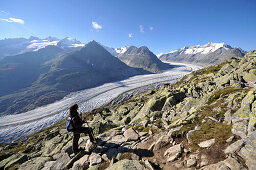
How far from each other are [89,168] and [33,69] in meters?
246

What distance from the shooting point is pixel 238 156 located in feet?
15.6

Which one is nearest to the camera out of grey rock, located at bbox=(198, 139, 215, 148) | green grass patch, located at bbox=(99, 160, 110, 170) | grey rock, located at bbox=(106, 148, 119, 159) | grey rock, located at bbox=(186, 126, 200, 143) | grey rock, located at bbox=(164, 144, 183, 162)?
grey rock, located at bbox=(198, 139, 215, 148)

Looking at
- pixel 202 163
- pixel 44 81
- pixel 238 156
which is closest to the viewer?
pixel 238 156

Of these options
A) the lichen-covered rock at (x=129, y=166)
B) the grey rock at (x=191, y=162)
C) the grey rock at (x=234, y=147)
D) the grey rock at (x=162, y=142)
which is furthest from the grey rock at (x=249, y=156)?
the lichen-covered rock at (x=129, y=166)

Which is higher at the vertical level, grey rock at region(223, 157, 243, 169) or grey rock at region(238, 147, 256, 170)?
grey rock at region(238, 147, 256, 170)

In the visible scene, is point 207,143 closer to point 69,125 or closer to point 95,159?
point 95,159

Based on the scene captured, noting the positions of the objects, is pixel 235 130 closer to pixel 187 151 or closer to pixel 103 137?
pixel 187 151

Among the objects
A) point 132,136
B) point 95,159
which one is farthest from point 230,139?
point 95,159

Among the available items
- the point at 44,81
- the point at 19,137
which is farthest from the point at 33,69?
the point at 19,137

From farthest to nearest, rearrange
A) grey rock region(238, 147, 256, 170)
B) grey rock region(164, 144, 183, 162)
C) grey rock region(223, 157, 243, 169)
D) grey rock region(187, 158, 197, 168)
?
grey rock region(164, 144, 183, 162)
grey rock region(187, 158, 197, 168)
grey rock region(223, 157, 243, 169)
grey rock region(238, 147, 256, 170)

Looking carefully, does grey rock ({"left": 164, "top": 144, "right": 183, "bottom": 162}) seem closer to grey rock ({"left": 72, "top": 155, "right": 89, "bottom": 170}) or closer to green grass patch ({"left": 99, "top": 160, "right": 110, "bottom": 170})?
green grass patch ({"left": 99, "top": 160, "right": 110, "bottom": 170})

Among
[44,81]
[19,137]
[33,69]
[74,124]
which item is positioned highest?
[33,69]

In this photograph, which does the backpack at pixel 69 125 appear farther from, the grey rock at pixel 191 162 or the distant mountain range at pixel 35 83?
the distant mountain range at pixel 35 83

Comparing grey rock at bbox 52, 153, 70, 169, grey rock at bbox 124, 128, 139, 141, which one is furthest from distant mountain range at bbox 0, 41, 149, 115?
grey rock at bbox 124, 128, 139, 141
